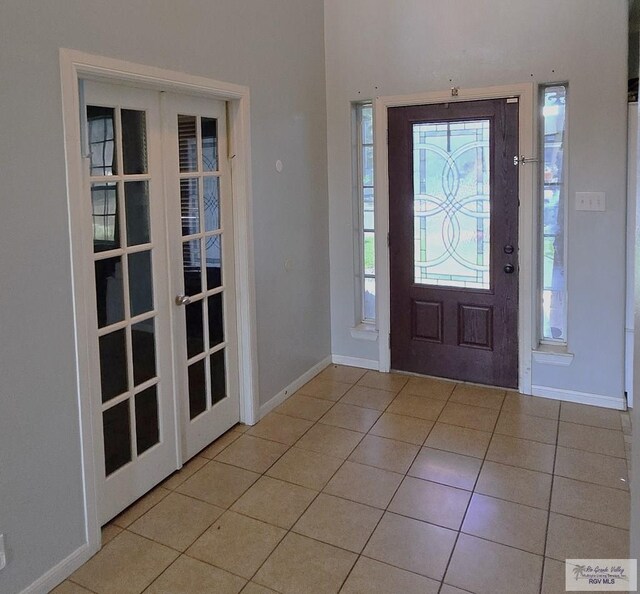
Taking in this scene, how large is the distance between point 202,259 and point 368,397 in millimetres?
1559

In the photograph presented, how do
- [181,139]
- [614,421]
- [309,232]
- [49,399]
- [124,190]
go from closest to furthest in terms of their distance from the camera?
[49,399], [124,190], [181,139], [614,421], [309,232]

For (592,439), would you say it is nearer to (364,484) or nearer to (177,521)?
(364,484)

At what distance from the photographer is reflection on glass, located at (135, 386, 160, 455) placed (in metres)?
2.81

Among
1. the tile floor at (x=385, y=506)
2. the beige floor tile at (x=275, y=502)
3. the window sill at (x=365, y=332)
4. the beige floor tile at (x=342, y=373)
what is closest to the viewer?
the tile floor at (x=385, y=506)

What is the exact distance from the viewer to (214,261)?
3.30 meters

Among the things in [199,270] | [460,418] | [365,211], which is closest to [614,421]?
[460,418]

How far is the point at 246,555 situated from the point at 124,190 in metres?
1.67

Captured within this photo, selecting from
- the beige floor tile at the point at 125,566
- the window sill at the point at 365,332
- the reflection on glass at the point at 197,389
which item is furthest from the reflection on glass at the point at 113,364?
the window sill at the point at 365,332

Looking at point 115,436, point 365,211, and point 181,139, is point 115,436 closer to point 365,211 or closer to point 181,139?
point 181,139

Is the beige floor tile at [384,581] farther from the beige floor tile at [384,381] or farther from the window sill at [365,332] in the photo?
the window sill at [365,332]

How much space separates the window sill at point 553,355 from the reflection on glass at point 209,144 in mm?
2410

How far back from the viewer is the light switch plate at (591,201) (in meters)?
3.55

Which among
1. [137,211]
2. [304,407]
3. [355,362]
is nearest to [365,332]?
[355,362]

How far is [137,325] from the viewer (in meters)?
2.76
